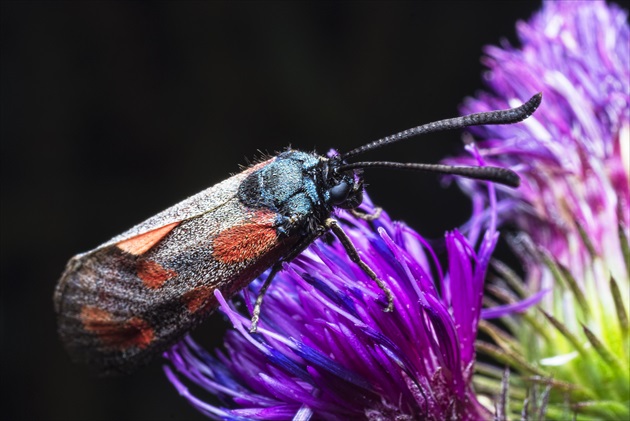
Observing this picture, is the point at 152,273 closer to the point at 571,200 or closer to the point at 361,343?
the point at 361,343

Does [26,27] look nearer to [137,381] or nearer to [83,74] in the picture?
[83,74]

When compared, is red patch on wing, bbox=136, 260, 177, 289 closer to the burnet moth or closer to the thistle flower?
the burnet moth

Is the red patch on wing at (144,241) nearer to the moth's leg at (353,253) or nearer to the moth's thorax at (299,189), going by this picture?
the moth's thorax at (299,189)

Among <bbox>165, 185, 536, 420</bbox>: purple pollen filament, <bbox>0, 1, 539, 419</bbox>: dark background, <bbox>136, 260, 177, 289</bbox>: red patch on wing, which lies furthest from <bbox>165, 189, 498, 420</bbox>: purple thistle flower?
<bbox>0, 1, 539, 419</bbox>: dark background

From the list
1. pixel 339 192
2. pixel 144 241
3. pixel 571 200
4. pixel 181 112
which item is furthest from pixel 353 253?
pixel 181 112

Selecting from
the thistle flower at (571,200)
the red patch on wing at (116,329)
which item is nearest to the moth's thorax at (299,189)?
the red patch on wing at (116,329)
